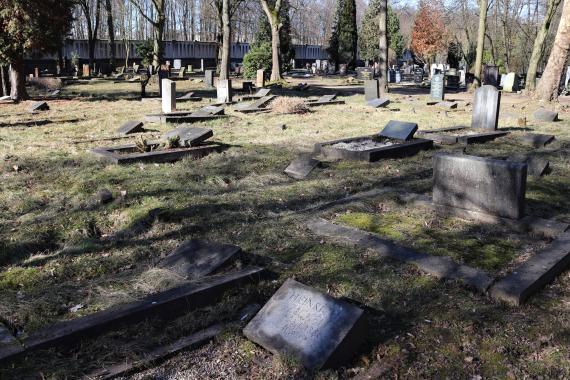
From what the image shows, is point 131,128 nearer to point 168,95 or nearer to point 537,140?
point 168,95

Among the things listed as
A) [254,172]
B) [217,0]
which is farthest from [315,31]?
[254,172]

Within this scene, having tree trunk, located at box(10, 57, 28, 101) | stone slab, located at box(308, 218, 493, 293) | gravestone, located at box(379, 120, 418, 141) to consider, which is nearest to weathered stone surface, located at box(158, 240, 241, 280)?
stone slab, located at box(308, 218, 493, 293)

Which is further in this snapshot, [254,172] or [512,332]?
[254,172]

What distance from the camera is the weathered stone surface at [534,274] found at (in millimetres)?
3666

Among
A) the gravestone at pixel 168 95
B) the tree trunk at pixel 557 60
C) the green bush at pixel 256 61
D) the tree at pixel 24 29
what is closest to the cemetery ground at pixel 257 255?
the gravestone at pixel 168 95

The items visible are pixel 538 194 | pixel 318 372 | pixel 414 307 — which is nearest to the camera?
pixel 318 372

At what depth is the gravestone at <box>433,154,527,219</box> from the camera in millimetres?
5164

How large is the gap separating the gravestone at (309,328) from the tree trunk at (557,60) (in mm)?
17815

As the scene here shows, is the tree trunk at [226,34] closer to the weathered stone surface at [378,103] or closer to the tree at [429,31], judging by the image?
the weathered stone surface at [378,103]

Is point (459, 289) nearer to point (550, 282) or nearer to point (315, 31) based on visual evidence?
point (550, 282)

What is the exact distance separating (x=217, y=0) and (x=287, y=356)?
36.5 m

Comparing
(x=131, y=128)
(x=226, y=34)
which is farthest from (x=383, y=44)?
(x=131, y=128)

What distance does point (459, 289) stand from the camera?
152 inches

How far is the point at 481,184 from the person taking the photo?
211 inches
